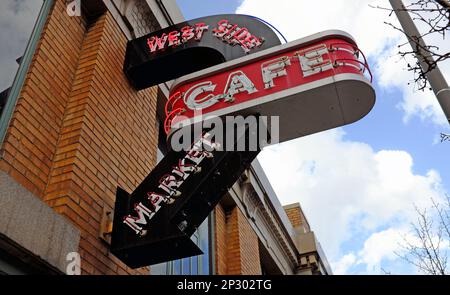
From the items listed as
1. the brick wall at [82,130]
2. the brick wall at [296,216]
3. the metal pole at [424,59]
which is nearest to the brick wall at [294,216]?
the brick wall at [296,216]

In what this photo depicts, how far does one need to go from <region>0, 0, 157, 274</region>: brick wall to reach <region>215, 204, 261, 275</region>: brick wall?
335cm

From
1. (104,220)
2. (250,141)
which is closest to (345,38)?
(250,141)

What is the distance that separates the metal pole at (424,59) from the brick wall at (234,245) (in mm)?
5573

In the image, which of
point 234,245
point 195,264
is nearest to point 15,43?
point 195,264

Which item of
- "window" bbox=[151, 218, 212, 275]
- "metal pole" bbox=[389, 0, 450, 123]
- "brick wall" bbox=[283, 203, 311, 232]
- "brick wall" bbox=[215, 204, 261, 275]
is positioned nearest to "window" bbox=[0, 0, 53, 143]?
"window" bbox=[151, 218, 212, 275]

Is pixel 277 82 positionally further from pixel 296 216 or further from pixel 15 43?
pixel 296 216

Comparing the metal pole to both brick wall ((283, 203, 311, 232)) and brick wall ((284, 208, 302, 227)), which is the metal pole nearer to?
brick wall ((283, 203, 311, 232))

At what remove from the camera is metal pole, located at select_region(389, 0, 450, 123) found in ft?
13.6

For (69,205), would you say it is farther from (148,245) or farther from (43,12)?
(43,12)

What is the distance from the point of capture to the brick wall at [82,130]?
4.46 meters

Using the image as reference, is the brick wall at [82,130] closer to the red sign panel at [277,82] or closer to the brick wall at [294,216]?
the red sign panel at [277,82]

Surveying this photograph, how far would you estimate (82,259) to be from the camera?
4301 millimetres
